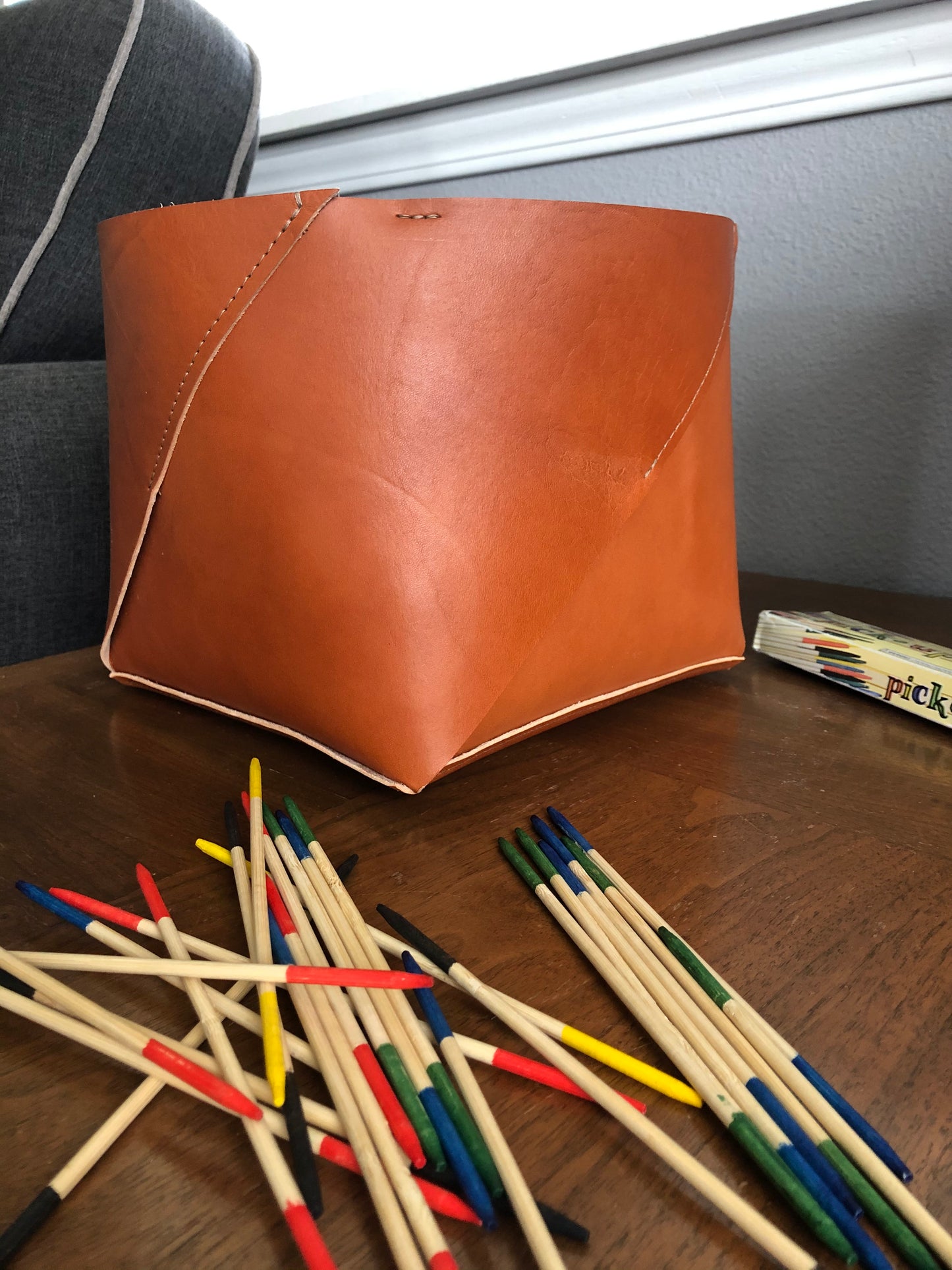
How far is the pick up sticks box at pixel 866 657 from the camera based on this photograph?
0.53m

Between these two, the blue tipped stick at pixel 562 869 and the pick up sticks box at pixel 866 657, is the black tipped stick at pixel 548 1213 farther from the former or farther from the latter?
the pick up sticks box at pixel 866 657

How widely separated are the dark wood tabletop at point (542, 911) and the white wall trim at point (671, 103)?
1.58 ft

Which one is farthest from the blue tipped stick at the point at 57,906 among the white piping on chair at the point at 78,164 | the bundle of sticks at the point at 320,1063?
the white piping on chair at the point at 78,164

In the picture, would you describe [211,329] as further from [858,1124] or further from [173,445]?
[858,1124]

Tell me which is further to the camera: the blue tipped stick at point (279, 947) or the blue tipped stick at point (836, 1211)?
the blue tipped stick at point (279, 947)

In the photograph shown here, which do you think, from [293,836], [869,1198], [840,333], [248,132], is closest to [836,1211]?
[869,1198]

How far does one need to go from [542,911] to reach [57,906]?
173 millimetres

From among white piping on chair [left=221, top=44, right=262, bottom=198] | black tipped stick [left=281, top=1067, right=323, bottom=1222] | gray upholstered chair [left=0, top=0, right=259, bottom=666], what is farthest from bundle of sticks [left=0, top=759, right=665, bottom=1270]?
white piping on chair [left=221, top=44, right=262, bottom=198]

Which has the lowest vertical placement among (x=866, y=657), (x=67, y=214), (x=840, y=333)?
(x=866, y=657)

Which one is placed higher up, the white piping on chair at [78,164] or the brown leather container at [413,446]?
the white piping on chair at [78,164]

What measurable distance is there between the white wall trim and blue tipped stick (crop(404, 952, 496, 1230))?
83 cm

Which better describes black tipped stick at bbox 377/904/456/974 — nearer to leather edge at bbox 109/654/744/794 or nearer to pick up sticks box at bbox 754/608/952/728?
leather edge at bbox 109/654/744/794

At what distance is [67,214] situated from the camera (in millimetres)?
769

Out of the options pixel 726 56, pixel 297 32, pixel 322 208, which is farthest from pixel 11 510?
pixel 297 32
